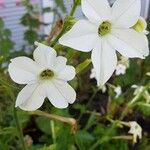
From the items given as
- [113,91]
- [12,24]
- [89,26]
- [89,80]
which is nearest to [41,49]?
[89,26]

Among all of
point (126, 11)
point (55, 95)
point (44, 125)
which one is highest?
point (126, 11)

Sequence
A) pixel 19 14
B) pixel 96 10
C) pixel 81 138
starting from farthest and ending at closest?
pixel 19 14 → pixel 81 138 → pixel 96 10

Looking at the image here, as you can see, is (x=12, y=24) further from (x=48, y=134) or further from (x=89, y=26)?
(x=89, y=26)

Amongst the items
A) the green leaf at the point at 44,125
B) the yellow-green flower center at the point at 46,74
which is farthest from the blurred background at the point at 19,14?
the yellow-green flower center at the point at 46,74

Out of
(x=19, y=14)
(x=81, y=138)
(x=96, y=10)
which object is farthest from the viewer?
(x=19, y=14)

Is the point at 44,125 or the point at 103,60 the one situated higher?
the point at 103,60

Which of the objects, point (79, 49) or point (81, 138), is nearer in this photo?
point (79, 49)

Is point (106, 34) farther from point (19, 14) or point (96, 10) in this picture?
point (19, 14)

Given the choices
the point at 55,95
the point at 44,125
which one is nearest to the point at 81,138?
the point at 44,125
